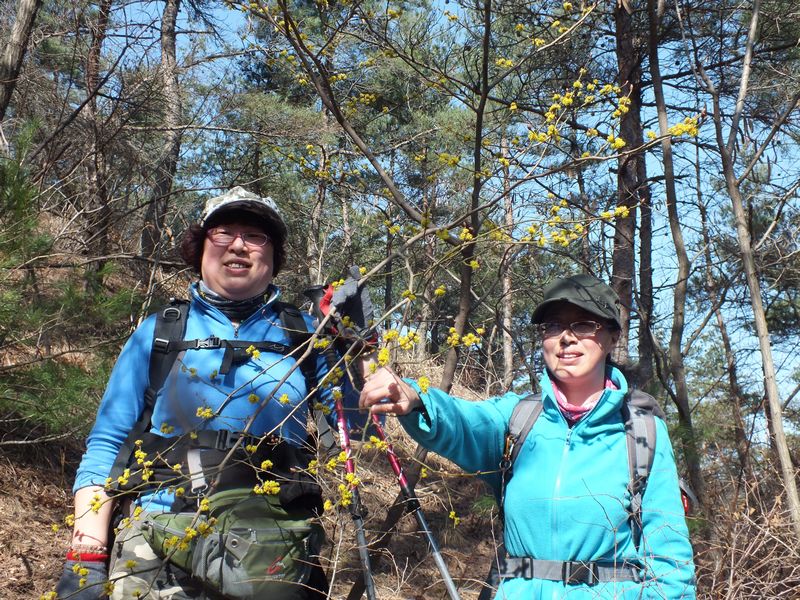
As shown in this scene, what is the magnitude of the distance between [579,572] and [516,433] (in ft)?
1.51

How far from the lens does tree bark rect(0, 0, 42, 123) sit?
196 inches

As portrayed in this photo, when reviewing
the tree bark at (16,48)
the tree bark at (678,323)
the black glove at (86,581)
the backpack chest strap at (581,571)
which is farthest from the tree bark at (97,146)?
the backpack chest strap at (581,571)

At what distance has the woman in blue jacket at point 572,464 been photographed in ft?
7.36

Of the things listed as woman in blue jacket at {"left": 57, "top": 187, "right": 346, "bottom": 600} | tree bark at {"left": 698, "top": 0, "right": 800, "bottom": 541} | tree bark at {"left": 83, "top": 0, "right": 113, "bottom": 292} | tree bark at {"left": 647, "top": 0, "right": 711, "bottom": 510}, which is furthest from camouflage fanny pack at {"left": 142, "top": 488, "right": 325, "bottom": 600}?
tree bark at {"left": 83, "top": 0, "right": 113, "bottom": 292}

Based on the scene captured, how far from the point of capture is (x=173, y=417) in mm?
2328

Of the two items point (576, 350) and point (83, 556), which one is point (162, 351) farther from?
point (576, 350)

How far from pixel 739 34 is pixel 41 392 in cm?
581

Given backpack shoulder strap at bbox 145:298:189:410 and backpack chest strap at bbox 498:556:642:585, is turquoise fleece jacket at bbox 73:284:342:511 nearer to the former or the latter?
backpack shoulder strap at bbox 145:298:189:410

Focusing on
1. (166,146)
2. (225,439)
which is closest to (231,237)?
(225,439)

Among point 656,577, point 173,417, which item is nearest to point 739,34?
point 656,577

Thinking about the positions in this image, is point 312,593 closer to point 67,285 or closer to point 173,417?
point 173,417

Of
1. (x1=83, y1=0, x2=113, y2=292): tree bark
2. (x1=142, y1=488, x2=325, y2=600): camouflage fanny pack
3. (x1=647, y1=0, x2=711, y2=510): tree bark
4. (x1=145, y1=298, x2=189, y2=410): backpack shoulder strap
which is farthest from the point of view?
(x1=83, y1=0, x2=113, y2=292): tree bark

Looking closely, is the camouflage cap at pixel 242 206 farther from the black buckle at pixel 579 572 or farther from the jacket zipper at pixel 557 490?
the black buckle at pixel 579 572

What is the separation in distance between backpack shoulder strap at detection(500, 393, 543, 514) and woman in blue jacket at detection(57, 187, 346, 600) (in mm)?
605
